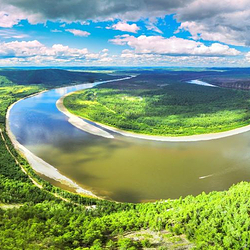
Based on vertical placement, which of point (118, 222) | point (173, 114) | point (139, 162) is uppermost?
point (173, 114)

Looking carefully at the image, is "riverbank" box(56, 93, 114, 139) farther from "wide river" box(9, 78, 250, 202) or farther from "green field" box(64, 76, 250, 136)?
"green field" box(64, 76, 250, 136)

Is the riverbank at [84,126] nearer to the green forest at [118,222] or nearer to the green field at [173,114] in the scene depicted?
the green field at [173,114]

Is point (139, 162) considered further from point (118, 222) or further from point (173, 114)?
point (173, 114)

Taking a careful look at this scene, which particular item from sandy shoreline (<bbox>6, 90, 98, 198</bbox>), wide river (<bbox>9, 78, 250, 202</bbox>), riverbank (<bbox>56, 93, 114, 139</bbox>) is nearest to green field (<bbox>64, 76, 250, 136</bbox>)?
riverbank (<bbox>56, 93, 114, 139</bbox>)

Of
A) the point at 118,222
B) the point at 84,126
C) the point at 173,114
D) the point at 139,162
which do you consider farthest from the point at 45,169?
the point at 173,114

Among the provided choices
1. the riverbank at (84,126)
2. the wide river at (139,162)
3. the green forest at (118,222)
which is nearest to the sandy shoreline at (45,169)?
the wide river at (139,162)

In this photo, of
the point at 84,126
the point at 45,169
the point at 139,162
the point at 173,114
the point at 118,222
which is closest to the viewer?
the point at 118,222

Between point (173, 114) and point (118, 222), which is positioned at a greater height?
point (173, 114)
